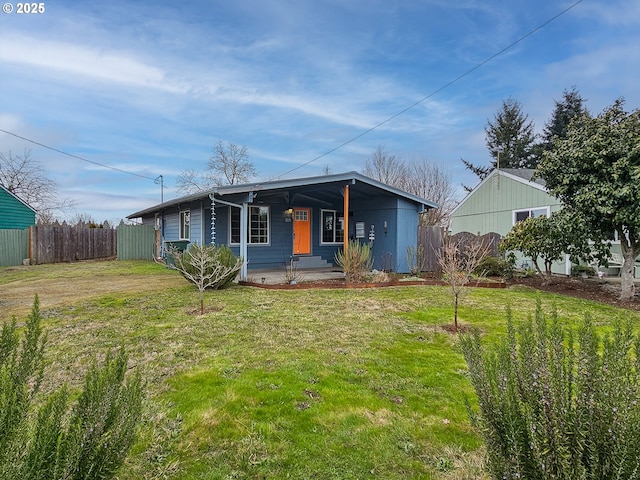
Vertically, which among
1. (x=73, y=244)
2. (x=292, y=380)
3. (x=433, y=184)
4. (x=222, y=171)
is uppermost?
(x=222, y=171)

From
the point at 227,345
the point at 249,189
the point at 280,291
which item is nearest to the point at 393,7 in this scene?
the point at 249,189

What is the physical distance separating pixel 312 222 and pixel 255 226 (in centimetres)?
229

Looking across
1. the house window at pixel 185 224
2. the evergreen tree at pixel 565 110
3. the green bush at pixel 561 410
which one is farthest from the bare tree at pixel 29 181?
the evergreen tree at pixel 565 110

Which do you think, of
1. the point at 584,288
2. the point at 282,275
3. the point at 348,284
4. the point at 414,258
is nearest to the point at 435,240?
the point at 414,258

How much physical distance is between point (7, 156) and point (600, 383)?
1117 inches

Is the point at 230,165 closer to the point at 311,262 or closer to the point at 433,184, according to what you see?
the point at 433,184

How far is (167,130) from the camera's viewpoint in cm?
1711

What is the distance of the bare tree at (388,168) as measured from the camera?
84.5 feet

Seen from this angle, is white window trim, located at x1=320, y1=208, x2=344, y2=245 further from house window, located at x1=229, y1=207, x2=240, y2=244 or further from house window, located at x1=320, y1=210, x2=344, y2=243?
house window, located at x1=229, y1=207, x2=240, y2=244

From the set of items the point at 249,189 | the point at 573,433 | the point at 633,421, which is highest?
the point at 249,189

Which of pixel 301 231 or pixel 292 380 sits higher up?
pixel 301 231

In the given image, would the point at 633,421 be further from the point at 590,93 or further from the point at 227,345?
the point at 590,93

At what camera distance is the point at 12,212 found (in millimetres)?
16453

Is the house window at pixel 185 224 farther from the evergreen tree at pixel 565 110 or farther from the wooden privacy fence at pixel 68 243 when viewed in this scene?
the evergreen tree at pixel 565 110
